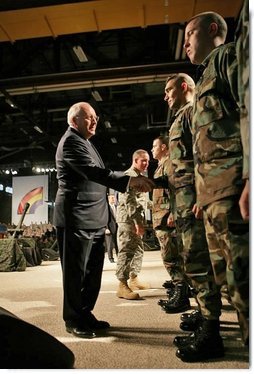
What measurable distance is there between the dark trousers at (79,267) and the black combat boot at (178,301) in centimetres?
62

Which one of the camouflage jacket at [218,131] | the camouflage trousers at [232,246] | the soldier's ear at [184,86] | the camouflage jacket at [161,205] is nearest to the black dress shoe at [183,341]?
the camouflage trousers at [232,246]

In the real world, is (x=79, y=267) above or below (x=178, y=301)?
above

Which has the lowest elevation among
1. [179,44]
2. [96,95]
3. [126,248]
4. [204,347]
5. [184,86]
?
[204,347]

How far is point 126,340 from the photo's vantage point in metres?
1.66

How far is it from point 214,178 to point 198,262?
552 millimetres

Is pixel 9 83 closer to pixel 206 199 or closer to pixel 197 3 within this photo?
pixel 197 3

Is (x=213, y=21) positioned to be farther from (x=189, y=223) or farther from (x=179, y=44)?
(x=179, y=44)

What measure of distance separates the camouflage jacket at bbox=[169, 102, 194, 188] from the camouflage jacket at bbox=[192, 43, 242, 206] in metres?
0.38

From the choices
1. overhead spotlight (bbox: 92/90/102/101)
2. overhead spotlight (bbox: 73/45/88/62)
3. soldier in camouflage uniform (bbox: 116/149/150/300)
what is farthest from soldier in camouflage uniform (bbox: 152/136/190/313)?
overhead spotlight (bbox: 92/90/102/101)

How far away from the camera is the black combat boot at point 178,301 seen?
2.25 m

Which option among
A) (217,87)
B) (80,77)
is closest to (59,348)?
(217,87)

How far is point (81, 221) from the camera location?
1851 mm

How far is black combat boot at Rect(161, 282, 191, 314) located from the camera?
7.38 ft

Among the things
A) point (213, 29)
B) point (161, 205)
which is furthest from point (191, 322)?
point (213, 29)
